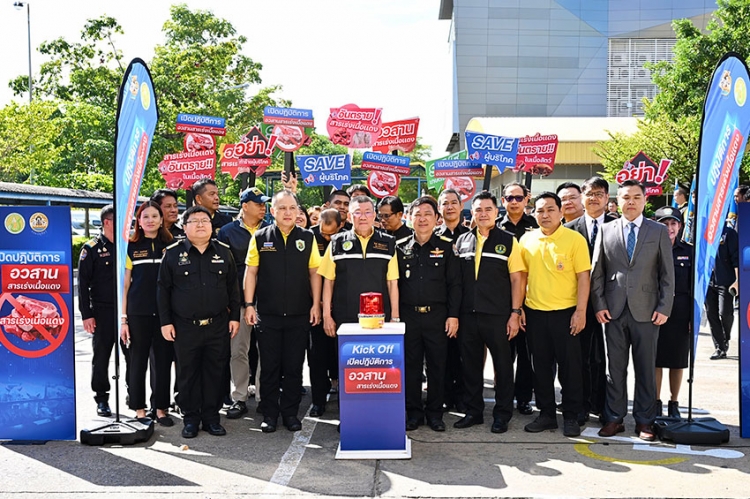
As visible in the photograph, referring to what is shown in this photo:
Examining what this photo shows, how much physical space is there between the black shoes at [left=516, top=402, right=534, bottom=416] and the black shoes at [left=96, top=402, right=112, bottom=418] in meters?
3.51

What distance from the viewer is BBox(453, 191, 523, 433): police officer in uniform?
6.05 metres

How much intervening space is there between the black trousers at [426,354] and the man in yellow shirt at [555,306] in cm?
70

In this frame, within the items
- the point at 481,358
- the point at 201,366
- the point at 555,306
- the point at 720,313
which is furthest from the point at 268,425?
the point at 720,313

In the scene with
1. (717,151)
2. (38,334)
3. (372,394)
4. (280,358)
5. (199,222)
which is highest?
(717,151)

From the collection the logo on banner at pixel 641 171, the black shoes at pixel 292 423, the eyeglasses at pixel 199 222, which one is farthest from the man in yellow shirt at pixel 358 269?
the logo on banner at pixel 641 171

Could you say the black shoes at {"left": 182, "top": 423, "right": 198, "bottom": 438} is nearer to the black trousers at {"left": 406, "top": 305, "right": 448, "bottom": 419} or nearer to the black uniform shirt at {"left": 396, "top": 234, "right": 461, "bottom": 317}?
the black trousers at {"left": 406, "top": 305, "right": 448, "bottom": 419}

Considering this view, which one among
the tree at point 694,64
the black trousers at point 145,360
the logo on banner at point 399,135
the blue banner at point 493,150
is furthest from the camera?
the tree at point 694,64

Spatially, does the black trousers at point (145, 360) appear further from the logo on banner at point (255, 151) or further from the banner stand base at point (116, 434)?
the logo on banner at point (255, 151)

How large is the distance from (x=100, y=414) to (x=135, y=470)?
5.27 feet

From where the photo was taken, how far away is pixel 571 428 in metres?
5.89

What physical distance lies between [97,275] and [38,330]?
2.51 feet

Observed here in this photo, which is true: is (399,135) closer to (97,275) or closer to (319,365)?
(319,365)

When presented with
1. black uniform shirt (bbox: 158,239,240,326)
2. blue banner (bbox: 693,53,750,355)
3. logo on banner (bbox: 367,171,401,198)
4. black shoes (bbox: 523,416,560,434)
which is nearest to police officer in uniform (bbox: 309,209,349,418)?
black uniform shirt (bbox: 158,239,240,326)

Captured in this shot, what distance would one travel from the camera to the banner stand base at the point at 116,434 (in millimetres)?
5641
